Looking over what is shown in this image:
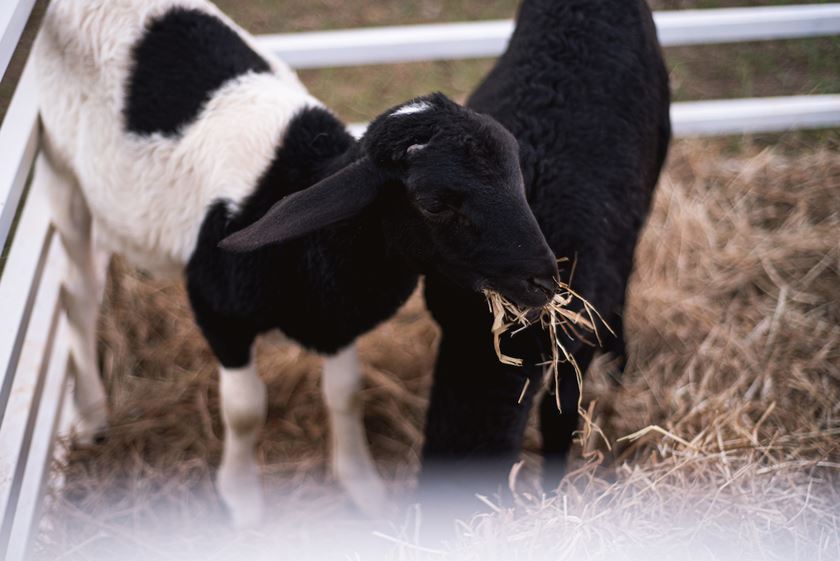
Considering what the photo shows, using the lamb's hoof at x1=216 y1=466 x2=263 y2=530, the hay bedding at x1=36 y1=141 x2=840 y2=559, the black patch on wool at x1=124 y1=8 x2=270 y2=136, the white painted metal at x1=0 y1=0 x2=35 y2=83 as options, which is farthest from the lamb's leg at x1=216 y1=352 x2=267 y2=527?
the white painted metal at x1=0 y1=0 x2=35 y2=83

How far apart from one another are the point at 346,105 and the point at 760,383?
122 inches

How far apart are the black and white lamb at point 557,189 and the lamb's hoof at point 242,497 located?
0.81 m

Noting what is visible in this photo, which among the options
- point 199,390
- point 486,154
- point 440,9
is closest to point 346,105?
point 440,9

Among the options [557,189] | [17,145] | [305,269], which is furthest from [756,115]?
[17,145]

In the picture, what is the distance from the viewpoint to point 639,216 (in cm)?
325

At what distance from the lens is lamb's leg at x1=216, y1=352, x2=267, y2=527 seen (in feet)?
11.0

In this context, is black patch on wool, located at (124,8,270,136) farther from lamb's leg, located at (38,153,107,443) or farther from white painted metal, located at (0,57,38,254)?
lamb's leg, located at (38,153,107,443)

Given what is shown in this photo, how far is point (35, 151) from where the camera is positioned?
3318mm

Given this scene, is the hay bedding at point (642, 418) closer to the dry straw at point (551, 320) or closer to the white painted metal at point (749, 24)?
the dry straw at point (551, 320)


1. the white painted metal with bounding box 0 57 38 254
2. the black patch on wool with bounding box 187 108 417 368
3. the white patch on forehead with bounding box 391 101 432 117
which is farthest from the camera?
the white painted metal with bounding box 0 57 38 254

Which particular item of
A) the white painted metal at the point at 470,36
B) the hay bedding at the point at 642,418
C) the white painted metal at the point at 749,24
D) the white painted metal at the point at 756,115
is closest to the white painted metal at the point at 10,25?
the white painted metal at the point at 470,36

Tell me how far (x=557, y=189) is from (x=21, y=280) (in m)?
2.06

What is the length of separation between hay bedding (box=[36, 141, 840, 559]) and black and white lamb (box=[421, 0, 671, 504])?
313mm

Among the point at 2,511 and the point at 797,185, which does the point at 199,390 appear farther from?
the point at 797,185
